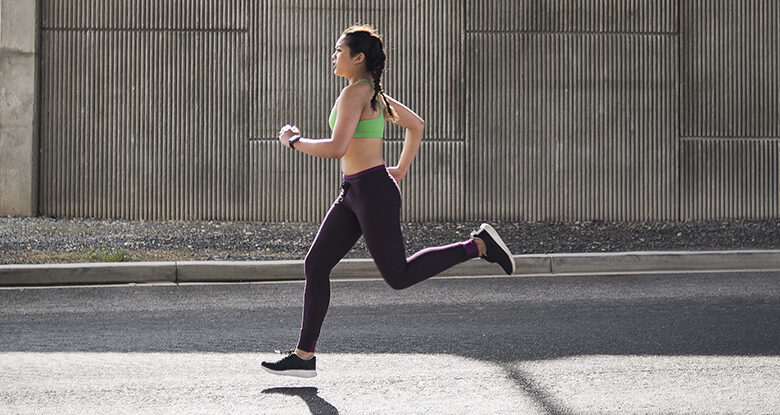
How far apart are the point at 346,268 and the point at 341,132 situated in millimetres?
4683

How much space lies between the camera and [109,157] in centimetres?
1255

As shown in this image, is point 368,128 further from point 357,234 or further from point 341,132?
point 357,234

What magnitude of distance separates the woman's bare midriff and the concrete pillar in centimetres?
921

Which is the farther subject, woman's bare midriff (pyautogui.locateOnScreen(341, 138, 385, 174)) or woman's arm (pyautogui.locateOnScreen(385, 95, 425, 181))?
woman's arm (pyautogui.locateOnScreen(385, 95, 425, 181))

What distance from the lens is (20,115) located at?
490 inches

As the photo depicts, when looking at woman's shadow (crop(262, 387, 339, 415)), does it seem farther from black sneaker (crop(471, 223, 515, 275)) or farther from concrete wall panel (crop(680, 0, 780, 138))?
concrete wall panel (crop(680, 0, 780, 138))

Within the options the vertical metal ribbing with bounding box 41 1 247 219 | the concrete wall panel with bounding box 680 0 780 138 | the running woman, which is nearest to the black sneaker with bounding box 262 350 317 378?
the running woman

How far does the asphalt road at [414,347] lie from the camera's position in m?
4.41

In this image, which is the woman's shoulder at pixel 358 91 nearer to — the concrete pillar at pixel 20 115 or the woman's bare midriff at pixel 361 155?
the woman's bare midriff at pixel 361 155

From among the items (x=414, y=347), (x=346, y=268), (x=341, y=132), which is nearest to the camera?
(x=341, y=132)

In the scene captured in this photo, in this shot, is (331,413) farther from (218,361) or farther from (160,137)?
(160,137)

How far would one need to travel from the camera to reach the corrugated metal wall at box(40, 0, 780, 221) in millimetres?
12555

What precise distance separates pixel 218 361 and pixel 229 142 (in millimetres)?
7556

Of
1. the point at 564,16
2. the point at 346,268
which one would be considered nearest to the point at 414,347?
the point at 346,268
